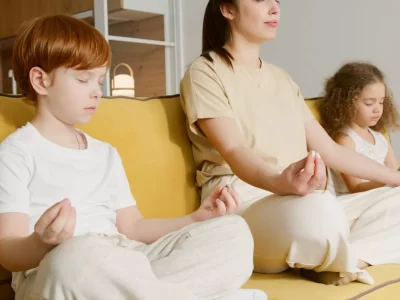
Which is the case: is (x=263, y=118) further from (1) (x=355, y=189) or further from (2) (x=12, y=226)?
(2) (x=12, y=226)

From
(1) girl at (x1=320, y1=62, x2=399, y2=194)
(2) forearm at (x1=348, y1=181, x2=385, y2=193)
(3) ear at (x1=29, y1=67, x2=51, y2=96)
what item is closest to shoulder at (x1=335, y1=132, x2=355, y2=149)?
(1) girl at (x1=320, y1=62, x2=399, y2=194)

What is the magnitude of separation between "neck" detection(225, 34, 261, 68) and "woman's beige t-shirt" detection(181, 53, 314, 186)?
0.03 m

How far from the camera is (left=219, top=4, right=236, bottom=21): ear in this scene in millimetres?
1561

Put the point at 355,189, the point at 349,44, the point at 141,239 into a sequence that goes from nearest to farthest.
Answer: the point at 141,239 < the point at 355,189 < the point at 349,44

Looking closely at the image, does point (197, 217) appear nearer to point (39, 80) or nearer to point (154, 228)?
point (154, 228)

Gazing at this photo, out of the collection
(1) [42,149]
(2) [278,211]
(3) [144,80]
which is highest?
(1) [42,149]

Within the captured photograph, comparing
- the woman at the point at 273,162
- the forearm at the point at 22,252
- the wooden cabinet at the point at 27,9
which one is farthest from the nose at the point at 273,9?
the wooden cabinet at the point at 27,9

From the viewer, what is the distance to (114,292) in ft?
2.57

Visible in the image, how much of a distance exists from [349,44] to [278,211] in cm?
196

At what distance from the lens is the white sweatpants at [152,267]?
2.55ft

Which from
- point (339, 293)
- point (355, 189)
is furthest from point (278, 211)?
point (355, 189)

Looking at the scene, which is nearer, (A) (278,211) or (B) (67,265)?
(B) (67,265)

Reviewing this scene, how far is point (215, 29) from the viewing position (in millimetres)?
1596

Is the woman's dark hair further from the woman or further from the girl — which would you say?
the girl
